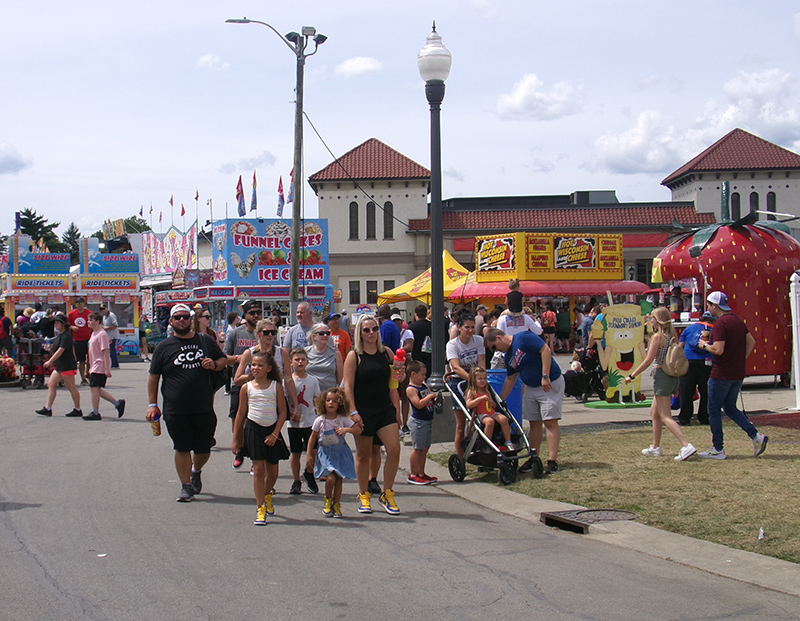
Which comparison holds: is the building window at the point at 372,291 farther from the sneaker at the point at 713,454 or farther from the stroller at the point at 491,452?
the stroller at the point at 491,452

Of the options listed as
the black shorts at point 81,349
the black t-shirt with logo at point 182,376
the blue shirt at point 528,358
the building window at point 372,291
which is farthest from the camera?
the building window at point 372,291

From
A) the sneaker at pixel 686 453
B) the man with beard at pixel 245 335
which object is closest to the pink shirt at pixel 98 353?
the man with beard at pixel 245 335

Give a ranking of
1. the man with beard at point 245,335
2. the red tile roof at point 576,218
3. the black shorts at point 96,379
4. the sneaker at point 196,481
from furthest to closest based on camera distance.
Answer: the red tile roof at point 576,218, the black shorts at point 96,379, the man with beard at point 245,335, the sneaker at point 196,481

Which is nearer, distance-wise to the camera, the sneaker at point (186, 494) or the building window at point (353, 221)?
the sneaker at point (186, 494)

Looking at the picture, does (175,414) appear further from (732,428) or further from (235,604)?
(732,428)

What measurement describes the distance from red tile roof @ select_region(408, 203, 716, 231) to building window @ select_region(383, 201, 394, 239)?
1.66 metres

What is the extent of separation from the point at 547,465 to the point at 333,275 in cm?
4556

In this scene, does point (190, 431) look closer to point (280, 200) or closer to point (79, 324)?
point (79, 324)

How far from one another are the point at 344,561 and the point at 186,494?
2505 mm

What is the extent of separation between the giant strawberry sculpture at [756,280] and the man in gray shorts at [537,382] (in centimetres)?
754

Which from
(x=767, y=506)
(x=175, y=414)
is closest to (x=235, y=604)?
(x=175, y=414)

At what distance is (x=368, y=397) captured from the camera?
24.6 ft

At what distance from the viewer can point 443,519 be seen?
739 centimetres

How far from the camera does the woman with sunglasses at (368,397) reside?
24.6ft
